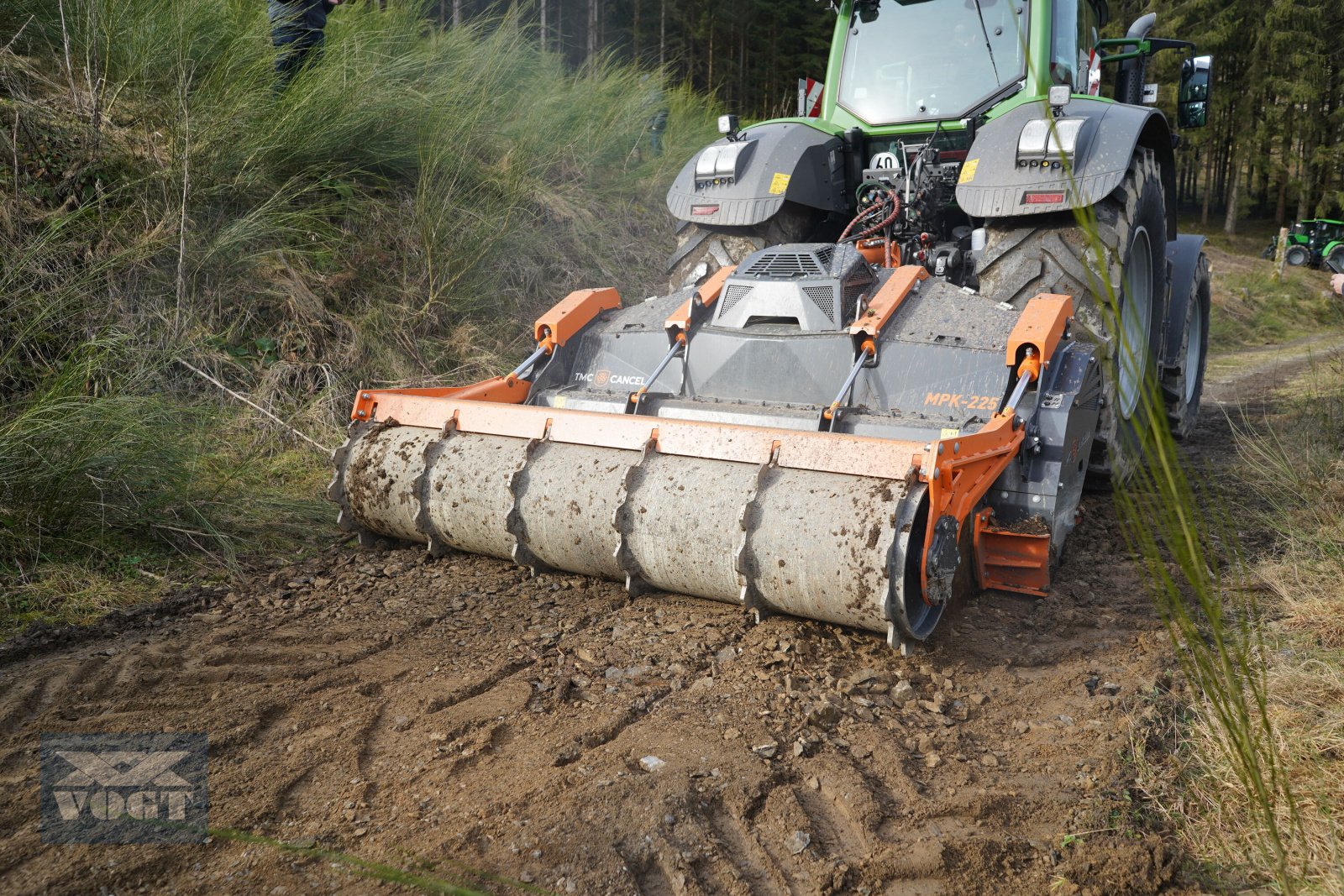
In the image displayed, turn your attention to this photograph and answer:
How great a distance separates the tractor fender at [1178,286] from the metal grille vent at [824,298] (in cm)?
246

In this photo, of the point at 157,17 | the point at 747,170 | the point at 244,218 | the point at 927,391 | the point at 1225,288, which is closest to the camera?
the point at 927,391

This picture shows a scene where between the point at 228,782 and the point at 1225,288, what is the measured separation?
1818cm

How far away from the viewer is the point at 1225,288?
1661cm

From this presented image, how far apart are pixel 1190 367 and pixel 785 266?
12.5ft

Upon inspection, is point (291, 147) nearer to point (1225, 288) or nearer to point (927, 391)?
point (927, 391)

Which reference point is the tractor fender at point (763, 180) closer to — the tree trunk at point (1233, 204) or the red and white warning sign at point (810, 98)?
the red and white warning sign at point (810, 98)

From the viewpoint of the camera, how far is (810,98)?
5641mm

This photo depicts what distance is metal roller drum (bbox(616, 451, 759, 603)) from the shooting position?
10.1ft

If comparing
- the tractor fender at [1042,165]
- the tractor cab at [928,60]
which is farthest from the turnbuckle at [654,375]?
the tractor cab at [928,60]

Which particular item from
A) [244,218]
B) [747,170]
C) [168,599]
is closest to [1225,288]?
[747,170]

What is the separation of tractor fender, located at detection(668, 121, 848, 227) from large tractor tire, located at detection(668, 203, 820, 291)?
10 cm

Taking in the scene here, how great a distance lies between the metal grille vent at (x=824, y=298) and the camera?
3.87 meters

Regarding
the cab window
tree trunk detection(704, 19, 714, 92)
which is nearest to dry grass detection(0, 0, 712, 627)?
the cab window

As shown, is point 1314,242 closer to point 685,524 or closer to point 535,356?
point 535,356
